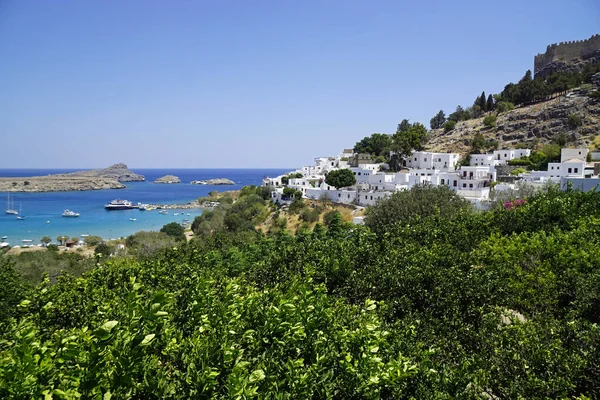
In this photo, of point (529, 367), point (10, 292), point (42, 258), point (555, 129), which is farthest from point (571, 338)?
point (555, 129)

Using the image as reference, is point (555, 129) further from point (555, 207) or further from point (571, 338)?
point (571, 338)

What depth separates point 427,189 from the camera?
2761cm

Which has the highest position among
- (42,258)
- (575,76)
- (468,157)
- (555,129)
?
(575,76)

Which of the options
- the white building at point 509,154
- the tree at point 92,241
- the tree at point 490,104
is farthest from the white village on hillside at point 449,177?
the tree at point 490,104

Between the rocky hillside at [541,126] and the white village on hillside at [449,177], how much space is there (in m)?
10.0

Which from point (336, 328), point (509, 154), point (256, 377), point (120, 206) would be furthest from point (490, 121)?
point (120, 206)

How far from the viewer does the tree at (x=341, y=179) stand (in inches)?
2080

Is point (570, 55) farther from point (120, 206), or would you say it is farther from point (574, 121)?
point (120, 206)

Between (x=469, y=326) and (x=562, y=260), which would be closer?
(x=469, y=326)

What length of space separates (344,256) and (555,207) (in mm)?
9727

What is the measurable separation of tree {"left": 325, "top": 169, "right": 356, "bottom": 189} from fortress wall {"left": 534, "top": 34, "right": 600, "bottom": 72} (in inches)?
2373

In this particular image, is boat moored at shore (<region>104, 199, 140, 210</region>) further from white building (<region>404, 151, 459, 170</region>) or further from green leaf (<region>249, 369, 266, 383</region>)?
green leaf (<region>249, 369, 266, 383</region>)

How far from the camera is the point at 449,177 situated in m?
46.3

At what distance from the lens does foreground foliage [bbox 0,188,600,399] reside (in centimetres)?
372
